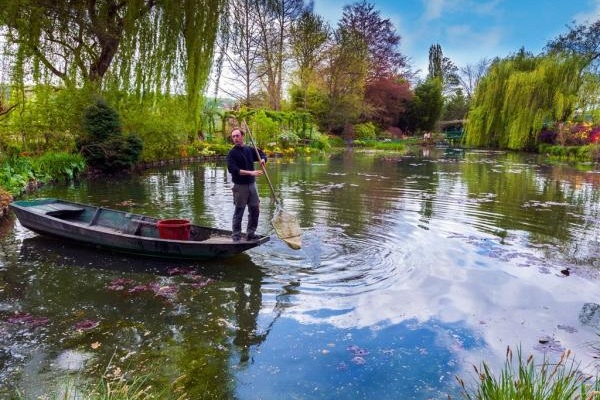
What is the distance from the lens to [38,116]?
14.7 m

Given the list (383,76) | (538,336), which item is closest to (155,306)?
(538,336)

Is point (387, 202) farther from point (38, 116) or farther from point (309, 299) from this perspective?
point (38, 116)

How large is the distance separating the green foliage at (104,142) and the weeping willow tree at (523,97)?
25342 millimetres

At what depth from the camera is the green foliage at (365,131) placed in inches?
1735

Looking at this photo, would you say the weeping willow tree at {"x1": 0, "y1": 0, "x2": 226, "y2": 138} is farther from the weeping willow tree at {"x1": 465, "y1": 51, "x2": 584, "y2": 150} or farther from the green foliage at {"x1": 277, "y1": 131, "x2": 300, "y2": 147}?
the weeping willow tree at {"x1": 465, "y1": 51, "x2": 584, "y2": 150}

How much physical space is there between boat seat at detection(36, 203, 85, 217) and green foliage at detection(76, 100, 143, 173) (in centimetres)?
843

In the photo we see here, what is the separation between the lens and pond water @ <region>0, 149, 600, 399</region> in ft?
12.1

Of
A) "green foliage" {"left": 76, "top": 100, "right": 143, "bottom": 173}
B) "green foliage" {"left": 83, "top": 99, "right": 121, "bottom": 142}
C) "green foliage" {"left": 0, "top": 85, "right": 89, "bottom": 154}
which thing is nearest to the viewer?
"green foliage" {"left": 0, "top": 85, "right": 89, "bottom": 154}

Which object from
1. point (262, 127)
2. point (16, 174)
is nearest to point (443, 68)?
point (262, 127)

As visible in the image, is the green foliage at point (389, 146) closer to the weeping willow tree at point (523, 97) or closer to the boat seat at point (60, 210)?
the weeping willow tree at point (523, 97)

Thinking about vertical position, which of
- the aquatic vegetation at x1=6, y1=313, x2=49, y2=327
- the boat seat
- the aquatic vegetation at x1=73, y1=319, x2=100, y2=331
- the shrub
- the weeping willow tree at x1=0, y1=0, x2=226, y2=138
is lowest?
the aquatic vegetation at x1=73, y1=319, x2=100, y2=331

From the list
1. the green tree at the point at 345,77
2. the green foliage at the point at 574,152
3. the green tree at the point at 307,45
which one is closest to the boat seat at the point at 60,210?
the green foliage at the point at 574,152

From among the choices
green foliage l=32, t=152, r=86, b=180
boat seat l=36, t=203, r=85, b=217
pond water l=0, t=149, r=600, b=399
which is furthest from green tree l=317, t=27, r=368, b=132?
boat seat l=36, t=203, r=85, b=217

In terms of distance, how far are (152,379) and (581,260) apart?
634 centimetres
